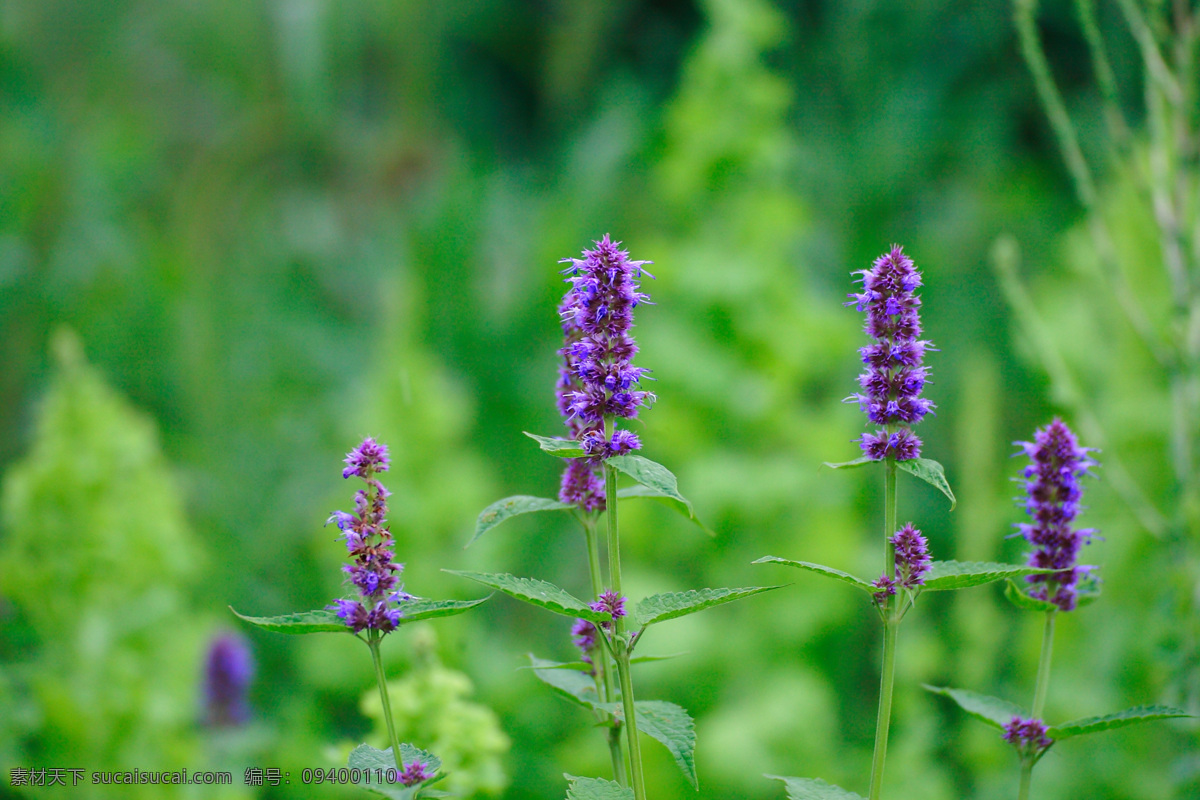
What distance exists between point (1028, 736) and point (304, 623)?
0.41 metres

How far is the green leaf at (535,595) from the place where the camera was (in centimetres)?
51

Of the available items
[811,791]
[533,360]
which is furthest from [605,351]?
[533,360]

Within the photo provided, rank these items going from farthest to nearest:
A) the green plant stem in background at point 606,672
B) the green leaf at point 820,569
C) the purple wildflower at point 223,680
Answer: the purple wildflower at point 223,680 < the green plant stem in background at point 606,672 < the green leaf at point 820,569

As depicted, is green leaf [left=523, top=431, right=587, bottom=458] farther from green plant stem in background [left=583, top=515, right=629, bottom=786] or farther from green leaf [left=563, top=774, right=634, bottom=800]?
green leaf [left=563, top=774, right=634, bottom=800]

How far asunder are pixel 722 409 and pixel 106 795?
1.48 meters

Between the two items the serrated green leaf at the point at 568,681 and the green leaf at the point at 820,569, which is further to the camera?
the serrated green leaf at the point at 568,681

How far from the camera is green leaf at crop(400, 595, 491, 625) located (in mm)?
526

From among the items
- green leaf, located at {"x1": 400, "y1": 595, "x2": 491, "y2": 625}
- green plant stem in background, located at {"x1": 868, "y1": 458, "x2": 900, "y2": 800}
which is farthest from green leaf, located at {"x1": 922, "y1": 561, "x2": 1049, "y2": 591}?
green leaf, located at {"x1": 400, "y1": 595, "x2": 491, "y2": 625}

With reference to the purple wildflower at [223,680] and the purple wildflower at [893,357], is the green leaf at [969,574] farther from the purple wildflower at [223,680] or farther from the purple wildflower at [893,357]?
the purple wildflower at [223,680]

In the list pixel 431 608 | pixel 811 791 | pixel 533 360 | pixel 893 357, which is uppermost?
pixel 533 360

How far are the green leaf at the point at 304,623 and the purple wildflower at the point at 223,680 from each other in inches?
47.4

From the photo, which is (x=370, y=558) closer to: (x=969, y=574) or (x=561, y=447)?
(x=561, y=447)

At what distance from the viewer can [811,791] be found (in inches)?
22.4

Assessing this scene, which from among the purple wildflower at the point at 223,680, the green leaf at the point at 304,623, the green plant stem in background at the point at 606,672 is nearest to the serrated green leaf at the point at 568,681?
the green plant stem in background at the point at 606,672
